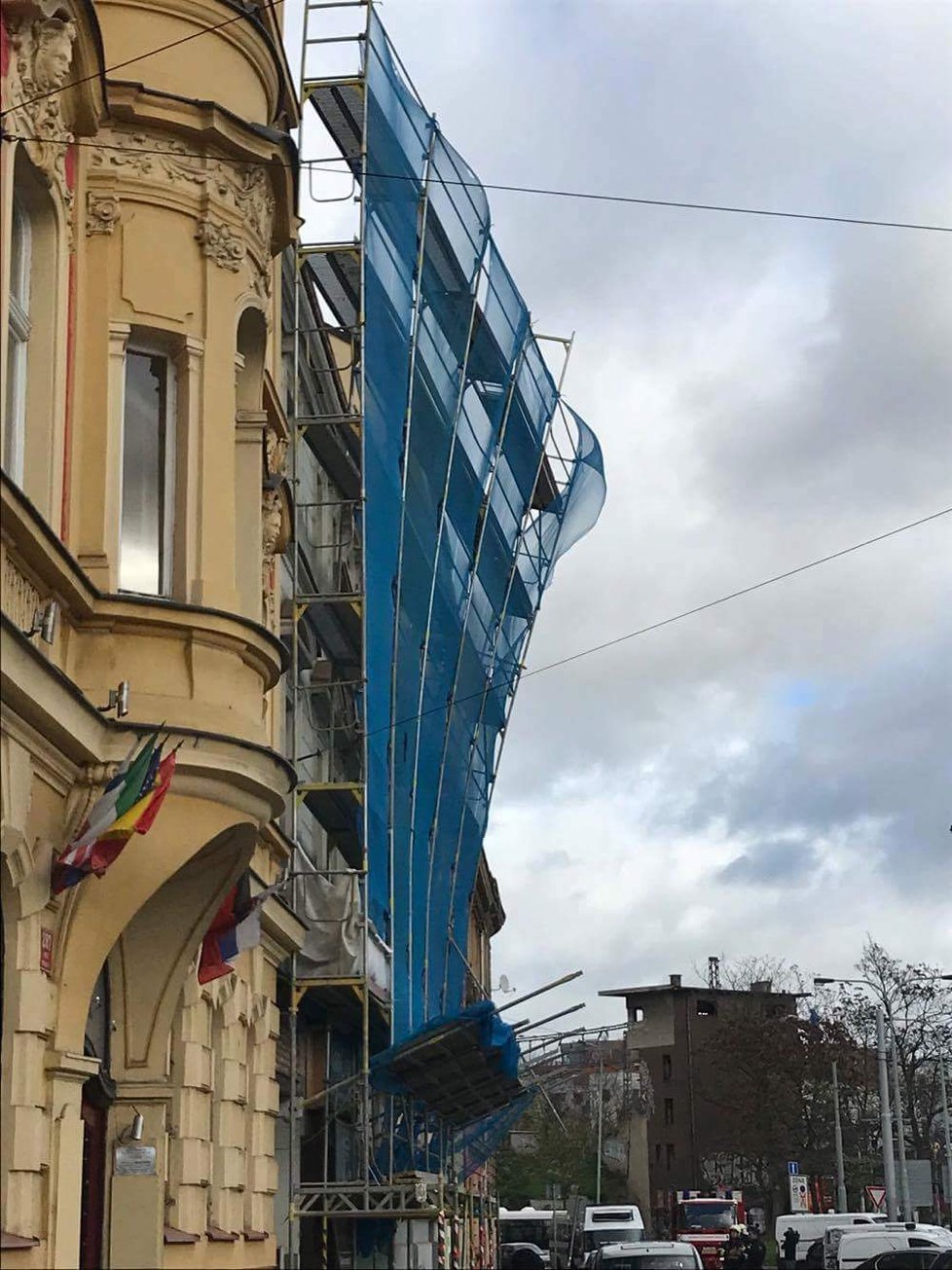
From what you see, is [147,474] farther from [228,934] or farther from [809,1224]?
[809,1224]

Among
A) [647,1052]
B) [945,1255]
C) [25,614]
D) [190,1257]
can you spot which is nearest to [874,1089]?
[647,1052]

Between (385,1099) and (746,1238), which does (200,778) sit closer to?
(385,1099)

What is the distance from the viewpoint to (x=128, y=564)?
14688mm

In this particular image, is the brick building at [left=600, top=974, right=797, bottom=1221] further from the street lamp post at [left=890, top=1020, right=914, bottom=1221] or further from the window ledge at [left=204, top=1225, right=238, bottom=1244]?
the window ledge at [left=204, top=1225, right=238, bottom=1244]

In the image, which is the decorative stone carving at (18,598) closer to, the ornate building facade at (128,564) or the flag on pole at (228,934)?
the ornate building facade at (128,564)

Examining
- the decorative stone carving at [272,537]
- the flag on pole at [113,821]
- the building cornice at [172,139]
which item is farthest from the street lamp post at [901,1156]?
the flag on pole at [113,821]

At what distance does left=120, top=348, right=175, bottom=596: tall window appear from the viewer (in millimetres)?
14750

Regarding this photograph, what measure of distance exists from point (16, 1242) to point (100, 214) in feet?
23.9

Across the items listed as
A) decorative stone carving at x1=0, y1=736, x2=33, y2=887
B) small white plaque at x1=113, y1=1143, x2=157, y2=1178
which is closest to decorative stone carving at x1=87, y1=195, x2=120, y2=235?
decorative stone carving at x1=0, y1=736, x2=33, y2=887

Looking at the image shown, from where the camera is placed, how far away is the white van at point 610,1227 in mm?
52438

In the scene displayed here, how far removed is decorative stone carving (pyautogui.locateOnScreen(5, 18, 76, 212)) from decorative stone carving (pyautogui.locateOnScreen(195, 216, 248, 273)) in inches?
76.2

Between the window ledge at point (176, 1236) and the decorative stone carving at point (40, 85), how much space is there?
836 cm

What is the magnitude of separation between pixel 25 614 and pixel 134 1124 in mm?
4785

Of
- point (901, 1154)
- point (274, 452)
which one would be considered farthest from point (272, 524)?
point (901, 1154)
